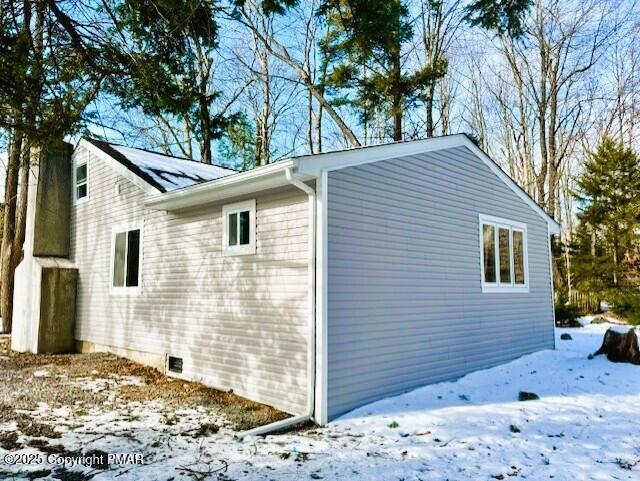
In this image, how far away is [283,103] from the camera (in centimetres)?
2134

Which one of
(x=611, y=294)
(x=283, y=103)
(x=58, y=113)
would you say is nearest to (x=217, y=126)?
(x=283, y=103)

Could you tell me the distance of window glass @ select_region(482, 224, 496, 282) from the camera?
8.12 m

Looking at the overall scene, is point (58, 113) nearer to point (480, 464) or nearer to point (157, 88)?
point (157, 88)

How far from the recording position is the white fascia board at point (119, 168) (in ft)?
27.3

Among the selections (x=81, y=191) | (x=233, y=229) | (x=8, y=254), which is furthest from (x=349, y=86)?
(x=8, y=254)

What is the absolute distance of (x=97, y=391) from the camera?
21.6 ft

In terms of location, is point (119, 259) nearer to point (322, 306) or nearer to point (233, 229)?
point (233, 229)

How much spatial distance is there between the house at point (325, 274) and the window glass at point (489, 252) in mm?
36

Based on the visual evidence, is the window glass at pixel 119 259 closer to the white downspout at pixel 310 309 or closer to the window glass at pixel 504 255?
the white downspout at pixel 310 309

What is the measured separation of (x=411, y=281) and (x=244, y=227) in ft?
8.16

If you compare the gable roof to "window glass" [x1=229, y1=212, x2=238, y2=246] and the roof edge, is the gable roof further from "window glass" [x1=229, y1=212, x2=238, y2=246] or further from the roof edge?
the roof edge

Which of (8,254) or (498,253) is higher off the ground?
(8,254)

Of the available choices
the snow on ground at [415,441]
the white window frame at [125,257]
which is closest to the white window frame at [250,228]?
the snow on ground at [415,441]

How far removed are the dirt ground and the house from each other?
0.27 meters
